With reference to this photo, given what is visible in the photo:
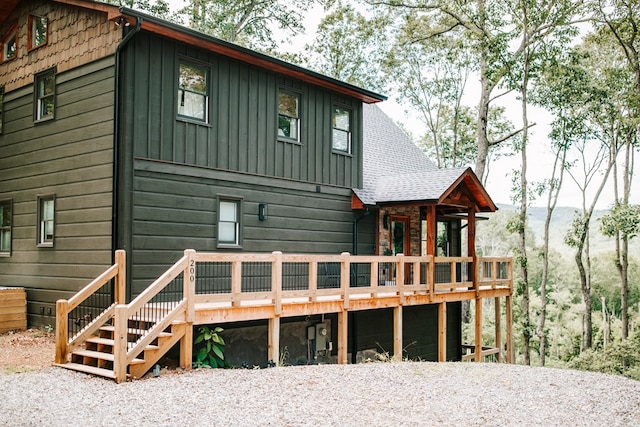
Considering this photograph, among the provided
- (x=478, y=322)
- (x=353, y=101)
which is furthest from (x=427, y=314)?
(x=353, y=101)

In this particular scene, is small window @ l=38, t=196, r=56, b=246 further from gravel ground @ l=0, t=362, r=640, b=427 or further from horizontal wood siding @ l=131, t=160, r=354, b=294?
gravel ground @ l=0, t=362, r=640, b=427

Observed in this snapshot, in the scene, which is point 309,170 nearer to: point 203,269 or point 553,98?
point 203,269

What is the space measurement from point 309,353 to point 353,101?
683 cm

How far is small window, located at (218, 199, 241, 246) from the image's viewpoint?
13.0 metres

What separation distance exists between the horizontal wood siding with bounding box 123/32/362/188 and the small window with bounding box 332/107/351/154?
0.61ft

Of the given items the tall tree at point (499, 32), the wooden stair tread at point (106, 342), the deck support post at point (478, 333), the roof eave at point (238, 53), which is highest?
the tall tree at point (499, 32)

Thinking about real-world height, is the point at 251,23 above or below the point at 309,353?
above

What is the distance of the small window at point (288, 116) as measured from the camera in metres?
14.6

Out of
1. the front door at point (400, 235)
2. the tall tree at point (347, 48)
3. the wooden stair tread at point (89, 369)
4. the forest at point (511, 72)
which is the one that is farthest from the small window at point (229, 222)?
the tall tree at point (347, 48)

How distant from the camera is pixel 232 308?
33.9ft

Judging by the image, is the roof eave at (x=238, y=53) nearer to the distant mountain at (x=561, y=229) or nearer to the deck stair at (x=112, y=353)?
the deck stair at (x=112, y=353)

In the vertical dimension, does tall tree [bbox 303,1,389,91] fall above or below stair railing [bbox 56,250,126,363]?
above

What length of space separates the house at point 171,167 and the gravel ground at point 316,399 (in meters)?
2.67

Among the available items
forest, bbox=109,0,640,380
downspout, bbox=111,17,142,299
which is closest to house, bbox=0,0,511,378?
downspout, bbox=111,17,142,299
